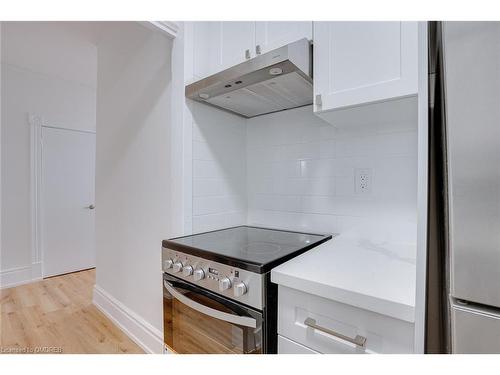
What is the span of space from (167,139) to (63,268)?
9.13 feet

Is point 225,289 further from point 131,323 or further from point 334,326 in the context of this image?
point 131,323

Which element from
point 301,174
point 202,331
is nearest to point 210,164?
point 301,174

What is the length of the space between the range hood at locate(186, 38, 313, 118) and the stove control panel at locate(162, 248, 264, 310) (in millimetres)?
819

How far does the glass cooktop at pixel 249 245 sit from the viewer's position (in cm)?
95

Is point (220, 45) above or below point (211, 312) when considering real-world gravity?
above

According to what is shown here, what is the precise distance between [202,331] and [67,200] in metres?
3.05

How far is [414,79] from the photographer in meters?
0.86

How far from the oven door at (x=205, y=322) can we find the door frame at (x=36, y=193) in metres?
2.70

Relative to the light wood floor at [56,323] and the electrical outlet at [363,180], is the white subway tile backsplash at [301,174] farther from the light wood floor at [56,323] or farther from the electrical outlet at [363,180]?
the light wood floor at [56,323]

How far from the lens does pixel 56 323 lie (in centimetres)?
204

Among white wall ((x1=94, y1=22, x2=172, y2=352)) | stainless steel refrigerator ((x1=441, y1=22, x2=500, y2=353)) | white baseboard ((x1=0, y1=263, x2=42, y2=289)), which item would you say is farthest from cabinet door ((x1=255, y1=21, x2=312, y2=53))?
white baseboard ((x1=0, y1=263, x2=42, y2=289))

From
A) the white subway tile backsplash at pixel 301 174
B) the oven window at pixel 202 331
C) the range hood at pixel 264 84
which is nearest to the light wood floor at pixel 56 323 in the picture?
the oven window at pixel 202 331

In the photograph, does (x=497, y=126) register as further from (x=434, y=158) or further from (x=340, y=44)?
(x=340, y=44)
